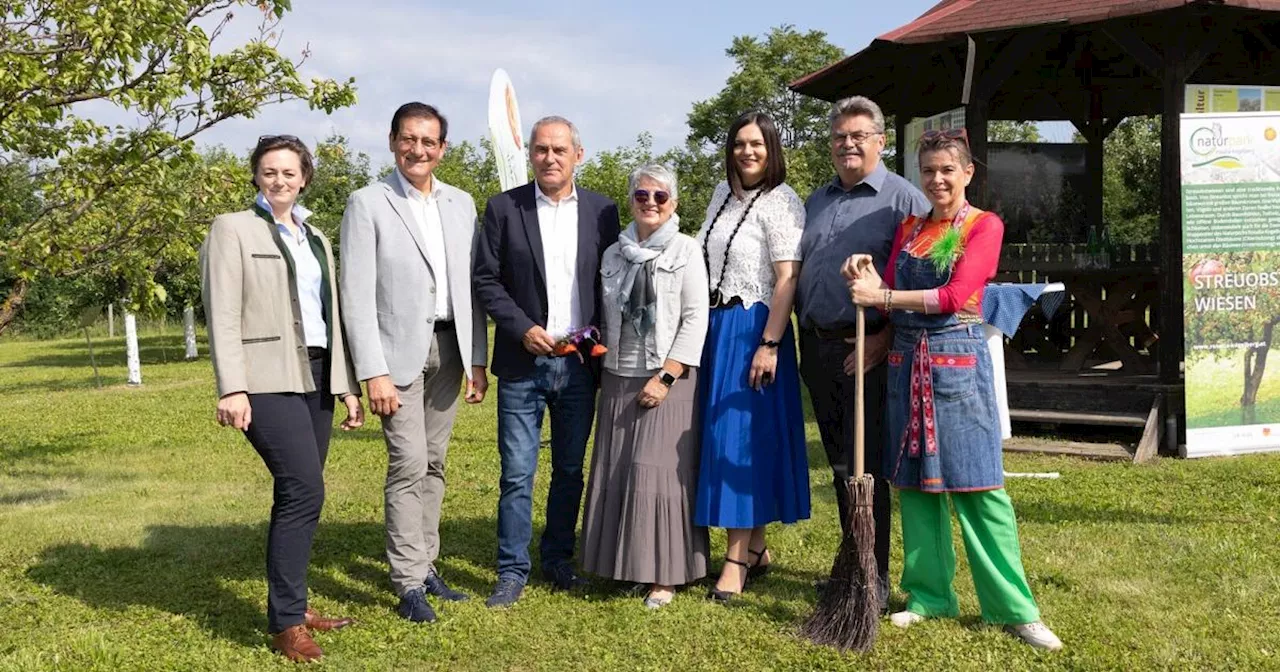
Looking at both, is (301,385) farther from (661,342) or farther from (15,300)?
(15,300)

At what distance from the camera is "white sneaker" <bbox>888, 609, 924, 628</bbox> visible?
13.5ft

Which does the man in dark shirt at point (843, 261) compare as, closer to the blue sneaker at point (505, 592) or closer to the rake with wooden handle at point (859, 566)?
the rake with wooden handle at point (859, 566)

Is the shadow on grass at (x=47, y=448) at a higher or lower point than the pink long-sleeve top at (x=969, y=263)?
lower

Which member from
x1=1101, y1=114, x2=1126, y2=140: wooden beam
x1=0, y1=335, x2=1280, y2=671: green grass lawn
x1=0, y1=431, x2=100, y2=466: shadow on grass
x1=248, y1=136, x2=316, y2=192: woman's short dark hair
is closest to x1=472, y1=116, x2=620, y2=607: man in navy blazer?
x1=0, y1=335, x2=1280, y2=671: green grass lawn

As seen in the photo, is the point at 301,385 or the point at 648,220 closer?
the point at 301,385

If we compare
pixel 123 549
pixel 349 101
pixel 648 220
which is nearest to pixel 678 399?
pixel 648 220

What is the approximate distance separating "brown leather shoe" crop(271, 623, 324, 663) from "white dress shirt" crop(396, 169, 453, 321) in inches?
51.7

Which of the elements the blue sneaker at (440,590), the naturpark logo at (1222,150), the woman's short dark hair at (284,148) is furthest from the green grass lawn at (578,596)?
the naturpark logo at (1222,150)

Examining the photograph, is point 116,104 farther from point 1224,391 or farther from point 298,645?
point 1224,391

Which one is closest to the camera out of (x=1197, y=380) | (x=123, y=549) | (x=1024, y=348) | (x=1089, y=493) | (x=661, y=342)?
(x=661, y=342)

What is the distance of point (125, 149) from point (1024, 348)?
9331mm

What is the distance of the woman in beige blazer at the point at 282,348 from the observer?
12.4 feet

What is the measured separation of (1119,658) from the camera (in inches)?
149

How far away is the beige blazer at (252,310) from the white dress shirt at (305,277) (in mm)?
37
